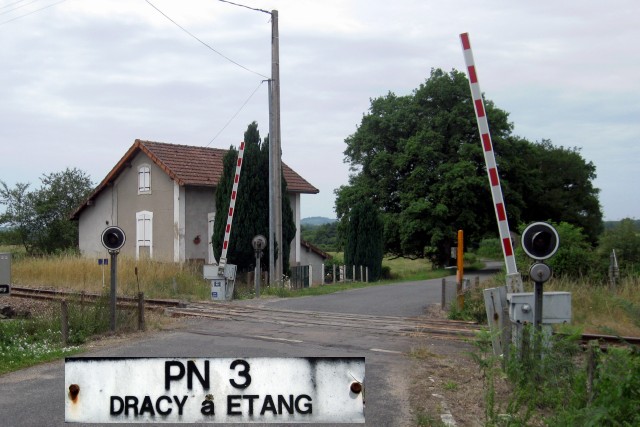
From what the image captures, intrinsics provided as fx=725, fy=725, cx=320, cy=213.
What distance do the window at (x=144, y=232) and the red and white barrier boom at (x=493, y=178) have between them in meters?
25.9

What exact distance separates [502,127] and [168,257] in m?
27.0

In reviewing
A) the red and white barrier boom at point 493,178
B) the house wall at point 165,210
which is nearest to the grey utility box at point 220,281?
the red and white barrier boom at point 493,178

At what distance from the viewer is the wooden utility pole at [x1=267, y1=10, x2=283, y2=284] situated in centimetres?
2289

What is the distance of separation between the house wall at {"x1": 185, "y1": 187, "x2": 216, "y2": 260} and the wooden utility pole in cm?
978

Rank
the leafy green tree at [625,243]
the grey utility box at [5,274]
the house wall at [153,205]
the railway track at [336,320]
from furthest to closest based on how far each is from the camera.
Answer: the house wall at [153,205], the leafy green tree at [625,243], the railway track at [336,320], the grey utility box at [5,274]

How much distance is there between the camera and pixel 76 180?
45094mm

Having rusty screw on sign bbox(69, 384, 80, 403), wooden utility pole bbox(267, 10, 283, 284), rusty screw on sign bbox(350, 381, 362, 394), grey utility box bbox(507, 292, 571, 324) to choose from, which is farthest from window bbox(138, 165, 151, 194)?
rusty screw on sign bbox(350, 381, 362, 394)

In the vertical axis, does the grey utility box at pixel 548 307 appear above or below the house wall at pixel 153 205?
below

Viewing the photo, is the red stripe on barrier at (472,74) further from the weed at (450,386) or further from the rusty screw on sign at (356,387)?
the rusty screw on sign at (356,387)

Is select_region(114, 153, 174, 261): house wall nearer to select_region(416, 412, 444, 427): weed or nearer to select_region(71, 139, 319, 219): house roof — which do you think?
select_region(71, 139, 319, 219): house roof

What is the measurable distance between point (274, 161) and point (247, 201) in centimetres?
247

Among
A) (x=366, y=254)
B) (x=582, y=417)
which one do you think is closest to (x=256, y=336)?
(x=582, y=417)

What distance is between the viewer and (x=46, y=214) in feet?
141

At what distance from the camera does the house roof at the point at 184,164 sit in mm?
31969
